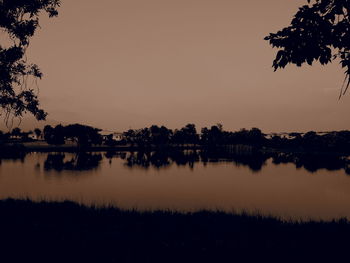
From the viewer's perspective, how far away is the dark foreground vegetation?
12.7 meters

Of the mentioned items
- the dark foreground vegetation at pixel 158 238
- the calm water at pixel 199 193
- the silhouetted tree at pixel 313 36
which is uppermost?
the silhouetted tree at pixel 313 36

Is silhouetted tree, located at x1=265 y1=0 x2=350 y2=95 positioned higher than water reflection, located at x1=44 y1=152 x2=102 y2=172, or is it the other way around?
silhouetted tree, located at x1=265 y1=0 x2=350 y2=95

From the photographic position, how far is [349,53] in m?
12.0

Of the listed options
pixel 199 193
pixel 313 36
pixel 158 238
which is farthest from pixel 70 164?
pixel 313 36

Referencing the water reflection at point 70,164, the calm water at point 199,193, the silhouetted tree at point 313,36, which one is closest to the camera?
the silhouetted tree at point 313,36

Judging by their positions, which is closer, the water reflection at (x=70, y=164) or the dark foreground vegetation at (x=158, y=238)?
the dark foreground vegetation at (x=158, y=238)

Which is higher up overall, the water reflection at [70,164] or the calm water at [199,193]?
the water reflection at [70,164]

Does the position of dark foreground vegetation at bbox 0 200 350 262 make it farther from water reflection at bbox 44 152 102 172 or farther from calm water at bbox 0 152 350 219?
water reflection at bbox 44 152 102 172

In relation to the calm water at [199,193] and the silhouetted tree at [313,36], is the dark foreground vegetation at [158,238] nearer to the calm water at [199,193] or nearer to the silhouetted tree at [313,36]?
the silhouetted tree at [313,36]

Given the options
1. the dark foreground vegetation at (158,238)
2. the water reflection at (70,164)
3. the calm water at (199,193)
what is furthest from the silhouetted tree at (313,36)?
the water reflection at (70,164)

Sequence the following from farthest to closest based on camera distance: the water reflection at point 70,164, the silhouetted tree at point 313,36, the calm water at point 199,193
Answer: the water reflection at point 70,164, the calm water at point 199,193, the silhouetted tree at point 313,36

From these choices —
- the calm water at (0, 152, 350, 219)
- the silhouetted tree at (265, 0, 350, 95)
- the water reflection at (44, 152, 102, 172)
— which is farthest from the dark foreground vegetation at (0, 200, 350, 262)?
the water reflection at (44, 152, 102, 172)

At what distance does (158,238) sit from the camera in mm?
15398

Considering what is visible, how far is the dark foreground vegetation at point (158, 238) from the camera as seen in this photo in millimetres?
12719
